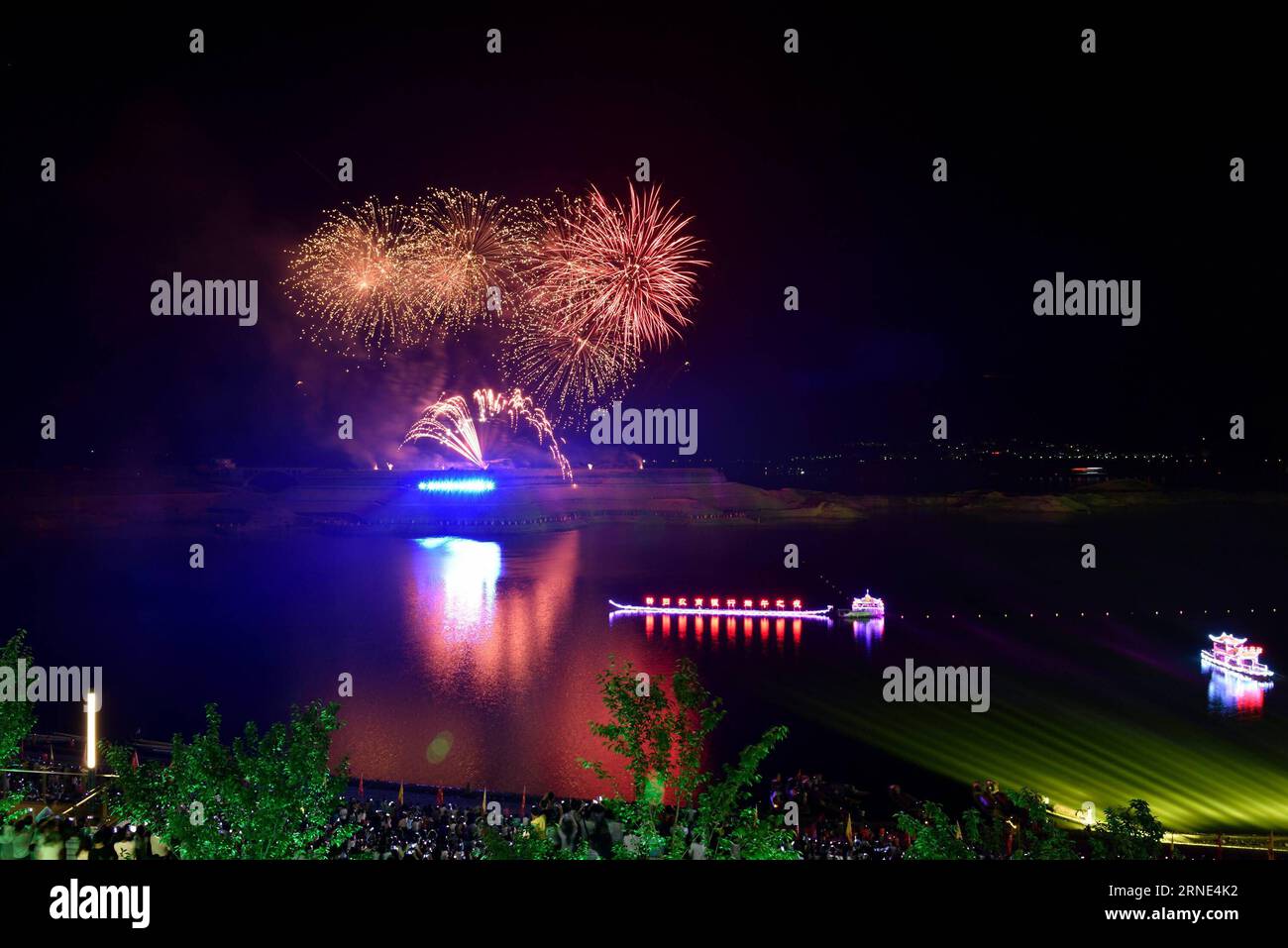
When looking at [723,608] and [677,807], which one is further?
[723,608]

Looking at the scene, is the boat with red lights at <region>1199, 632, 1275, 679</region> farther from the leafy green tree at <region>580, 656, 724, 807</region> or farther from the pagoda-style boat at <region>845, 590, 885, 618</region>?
the leafy green tree at <region>580, 656, 724, 807</region>

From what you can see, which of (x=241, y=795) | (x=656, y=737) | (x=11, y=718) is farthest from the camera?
(x=11, y=718)

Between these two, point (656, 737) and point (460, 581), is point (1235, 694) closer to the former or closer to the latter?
point (656, 737)

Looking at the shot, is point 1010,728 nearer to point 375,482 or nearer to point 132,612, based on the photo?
point 132,612

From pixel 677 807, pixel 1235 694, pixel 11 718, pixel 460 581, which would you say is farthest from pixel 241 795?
pixel 460 581

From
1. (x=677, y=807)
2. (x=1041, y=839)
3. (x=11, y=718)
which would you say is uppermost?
(x=11, y=718)

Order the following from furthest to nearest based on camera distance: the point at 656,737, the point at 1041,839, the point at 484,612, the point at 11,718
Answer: the point at 484,612 → the point at 11,718 → the point at 1041,839 → the point at 656,737
